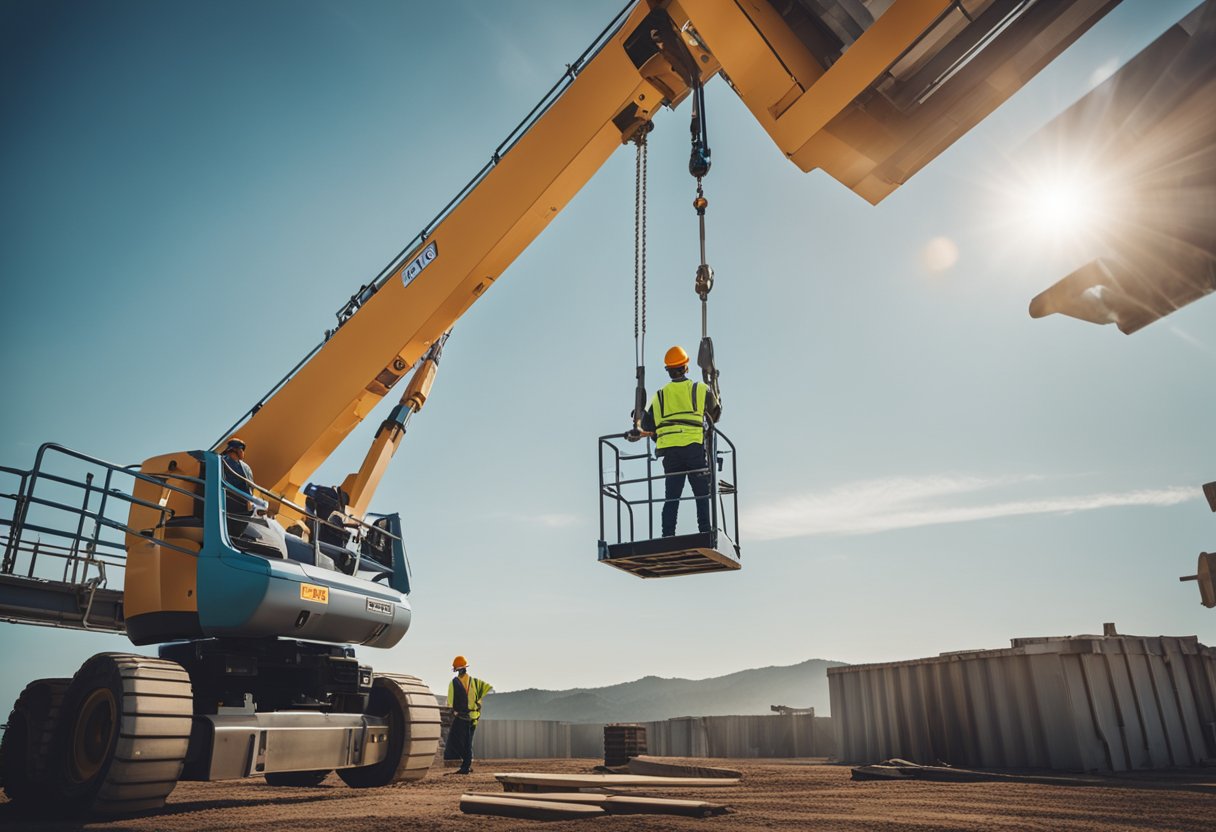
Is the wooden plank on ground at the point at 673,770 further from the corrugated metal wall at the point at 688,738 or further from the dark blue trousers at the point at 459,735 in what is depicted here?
the corrugated metal wall at the point at 688,738

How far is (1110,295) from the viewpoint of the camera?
223cm

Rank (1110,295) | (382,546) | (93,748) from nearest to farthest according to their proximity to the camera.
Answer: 1. (1110,295)
2. (93,748)
3. (382,546)

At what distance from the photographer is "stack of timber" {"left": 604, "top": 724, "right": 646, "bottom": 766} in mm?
14930

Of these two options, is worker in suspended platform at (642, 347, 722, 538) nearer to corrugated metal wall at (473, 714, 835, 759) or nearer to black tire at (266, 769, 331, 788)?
black tire at (266, 769, 331, 788)

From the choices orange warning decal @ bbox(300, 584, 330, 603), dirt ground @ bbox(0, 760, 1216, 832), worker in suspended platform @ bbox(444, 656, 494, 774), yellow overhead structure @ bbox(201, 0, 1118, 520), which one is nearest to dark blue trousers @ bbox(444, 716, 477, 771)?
worker in suspended platform @ bbox(444, 656, 494, 774)

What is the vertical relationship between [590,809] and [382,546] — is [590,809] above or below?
below

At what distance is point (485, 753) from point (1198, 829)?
21051 mm

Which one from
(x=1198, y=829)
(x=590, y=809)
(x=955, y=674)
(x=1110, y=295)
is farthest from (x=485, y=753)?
(x=1110, y=295)

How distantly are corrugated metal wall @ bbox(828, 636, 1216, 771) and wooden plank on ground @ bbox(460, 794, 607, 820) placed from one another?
29.8ft

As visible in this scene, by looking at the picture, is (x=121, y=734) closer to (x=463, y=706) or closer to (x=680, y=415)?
(x=680, y=415)

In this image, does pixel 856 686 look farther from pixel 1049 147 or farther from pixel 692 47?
pixel 1049 147

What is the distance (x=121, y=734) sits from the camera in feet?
22.0

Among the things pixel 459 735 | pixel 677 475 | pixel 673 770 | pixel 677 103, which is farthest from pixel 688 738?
pixel 677 103

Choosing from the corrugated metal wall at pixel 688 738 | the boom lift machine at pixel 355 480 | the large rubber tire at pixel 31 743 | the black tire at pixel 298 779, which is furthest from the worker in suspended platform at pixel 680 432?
the corrugated metal wall at pixel 688 738
